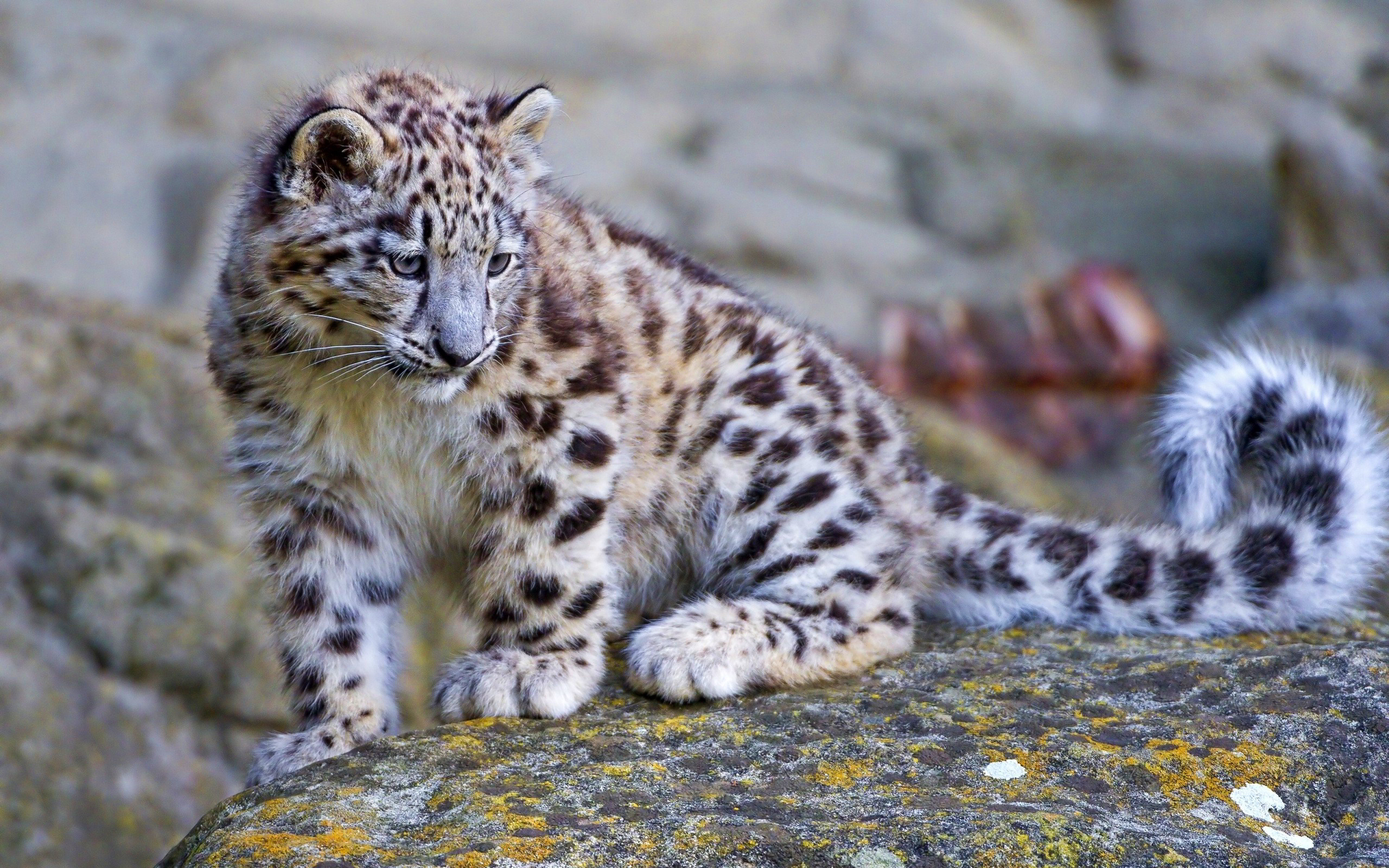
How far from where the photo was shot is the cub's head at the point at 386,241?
4086 mm

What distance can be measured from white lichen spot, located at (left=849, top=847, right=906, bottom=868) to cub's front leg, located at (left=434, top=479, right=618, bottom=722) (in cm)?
137

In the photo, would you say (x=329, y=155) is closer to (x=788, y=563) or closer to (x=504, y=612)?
(x=504, y=612)

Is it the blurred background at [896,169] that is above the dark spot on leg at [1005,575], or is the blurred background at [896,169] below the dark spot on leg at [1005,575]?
above

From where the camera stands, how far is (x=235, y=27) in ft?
41.5

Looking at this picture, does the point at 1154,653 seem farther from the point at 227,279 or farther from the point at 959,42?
the point at 959,42

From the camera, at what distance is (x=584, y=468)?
448 centimetres

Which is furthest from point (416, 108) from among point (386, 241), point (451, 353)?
point (451, 353)

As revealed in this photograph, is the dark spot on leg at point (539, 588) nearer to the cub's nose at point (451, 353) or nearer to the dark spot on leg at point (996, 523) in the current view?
the cub's nose at point (451, 353)

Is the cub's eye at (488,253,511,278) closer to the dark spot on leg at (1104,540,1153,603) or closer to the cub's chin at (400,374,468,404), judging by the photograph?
the cub's chin at (400,374,468,404)

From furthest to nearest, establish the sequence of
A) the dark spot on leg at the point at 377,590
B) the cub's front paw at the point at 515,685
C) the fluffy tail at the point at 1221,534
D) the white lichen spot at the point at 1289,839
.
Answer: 1. the fluffy tail at the point at 1221,534
2. the dark spot on leg at the point at 377,590
3. the cub's front paw at the point at 515,685
4. the white lichen spot at the point at 1289,839

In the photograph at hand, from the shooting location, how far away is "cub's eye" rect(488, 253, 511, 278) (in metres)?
4.30

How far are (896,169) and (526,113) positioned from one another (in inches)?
383

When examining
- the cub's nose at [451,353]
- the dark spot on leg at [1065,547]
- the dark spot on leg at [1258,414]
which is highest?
the dark spot on leg at [1258,414]

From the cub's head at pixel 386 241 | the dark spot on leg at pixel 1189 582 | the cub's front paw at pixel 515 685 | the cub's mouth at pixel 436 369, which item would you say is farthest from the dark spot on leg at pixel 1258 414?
the cub's mouth at pixel 436 369
